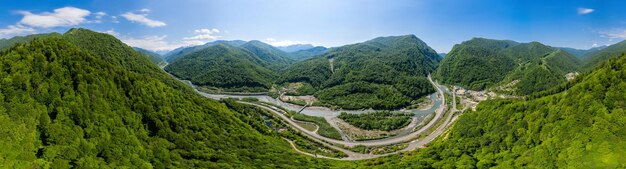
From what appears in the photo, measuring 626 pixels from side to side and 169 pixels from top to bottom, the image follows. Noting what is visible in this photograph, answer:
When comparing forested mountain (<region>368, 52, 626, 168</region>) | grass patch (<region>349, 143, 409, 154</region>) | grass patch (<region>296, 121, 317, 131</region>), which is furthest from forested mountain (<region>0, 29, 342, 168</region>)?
grass patch (<region>296, 121, 317, 131</region>)

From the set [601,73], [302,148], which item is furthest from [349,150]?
[601,73]

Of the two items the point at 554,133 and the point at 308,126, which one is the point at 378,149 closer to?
the point at 308,126

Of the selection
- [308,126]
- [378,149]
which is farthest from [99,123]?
[308,126]

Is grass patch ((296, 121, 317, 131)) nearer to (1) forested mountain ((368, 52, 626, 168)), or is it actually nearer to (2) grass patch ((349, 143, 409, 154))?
(2) grass patch ((349, 143, 409, 154))

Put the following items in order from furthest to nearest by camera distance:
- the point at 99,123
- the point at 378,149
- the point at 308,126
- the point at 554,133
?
the point at 308,126, the point at 378,149, the point at 554,133, the point at 99,123

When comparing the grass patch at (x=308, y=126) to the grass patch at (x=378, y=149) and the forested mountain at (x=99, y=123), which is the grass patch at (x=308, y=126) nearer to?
the grass patch at (x=378, y=149)
